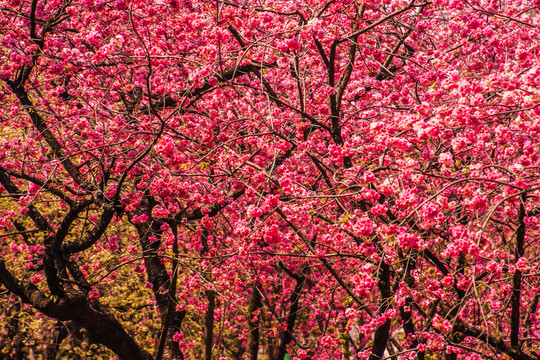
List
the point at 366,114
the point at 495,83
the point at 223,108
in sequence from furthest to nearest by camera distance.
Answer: the point at 223,108 < the point at 366,114 < the point at 495,83

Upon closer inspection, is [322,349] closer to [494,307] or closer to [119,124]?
[494,307]

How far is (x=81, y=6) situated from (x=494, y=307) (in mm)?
8118

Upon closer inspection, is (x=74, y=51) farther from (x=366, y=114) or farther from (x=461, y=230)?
(x=461, y=230)

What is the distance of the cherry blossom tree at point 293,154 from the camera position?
561 centimetres

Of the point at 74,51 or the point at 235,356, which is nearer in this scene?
the point at 74,51

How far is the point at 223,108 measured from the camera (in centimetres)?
998

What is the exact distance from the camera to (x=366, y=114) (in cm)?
815

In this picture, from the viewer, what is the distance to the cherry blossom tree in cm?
561

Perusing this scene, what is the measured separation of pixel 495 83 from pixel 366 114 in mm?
3439

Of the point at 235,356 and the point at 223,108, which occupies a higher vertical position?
the point at 223,108

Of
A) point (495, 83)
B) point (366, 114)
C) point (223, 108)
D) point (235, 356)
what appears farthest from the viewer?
point (235, 356)

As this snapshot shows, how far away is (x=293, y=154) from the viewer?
7.63 meters

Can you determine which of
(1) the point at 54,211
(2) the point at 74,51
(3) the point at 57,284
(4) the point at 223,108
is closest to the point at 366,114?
(4) the point at 223,108

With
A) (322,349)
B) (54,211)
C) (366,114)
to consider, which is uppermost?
(54,211)
